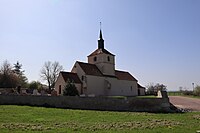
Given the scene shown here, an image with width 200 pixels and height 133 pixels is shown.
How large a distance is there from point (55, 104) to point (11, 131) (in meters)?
16.0

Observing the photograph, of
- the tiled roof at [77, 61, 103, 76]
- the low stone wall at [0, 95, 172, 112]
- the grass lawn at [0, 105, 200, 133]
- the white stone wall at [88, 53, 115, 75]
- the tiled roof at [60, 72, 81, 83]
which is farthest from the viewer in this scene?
the white stone wall at [88, 53, 115, 75]

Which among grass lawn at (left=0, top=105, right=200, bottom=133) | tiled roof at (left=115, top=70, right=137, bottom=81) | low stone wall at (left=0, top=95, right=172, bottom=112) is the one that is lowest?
grass lawn at (left=0, top=105, right=200, bottom=133)

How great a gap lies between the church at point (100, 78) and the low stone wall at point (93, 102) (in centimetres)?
1462

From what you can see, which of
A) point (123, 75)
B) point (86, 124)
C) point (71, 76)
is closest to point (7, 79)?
point (71, 76)

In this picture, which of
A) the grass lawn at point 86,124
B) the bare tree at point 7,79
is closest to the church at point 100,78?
the bare tree at point 7,79

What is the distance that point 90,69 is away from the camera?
4875cm

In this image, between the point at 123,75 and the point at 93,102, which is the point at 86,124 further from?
the point at 123,75

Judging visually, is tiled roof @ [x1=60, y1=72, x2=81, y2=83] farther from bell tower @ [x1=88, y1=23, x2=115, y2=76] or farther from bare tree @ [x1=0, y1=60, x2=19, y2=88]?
bare tree @ [x1=0, y1=60, x2=19, y2=88]

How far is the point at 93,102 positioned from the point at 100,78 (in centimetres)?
2148

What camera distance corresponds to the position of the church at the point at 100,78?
4528 cm

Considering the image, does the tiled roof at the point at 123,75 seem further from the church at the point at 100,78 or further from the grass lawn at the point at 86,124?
the grass lawn at the point at 86,124

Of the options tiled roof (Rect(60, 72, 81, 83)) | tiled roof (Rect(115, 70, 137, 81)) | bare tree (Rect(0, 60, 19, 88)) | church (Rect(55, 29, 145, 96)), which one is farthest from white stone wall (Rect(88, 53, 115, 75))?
bare tree (Rect(0, 60, 19, 88))

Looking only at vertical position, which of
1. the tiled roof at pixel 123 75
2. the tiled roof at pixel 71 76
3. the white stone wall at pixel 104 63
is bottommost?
the tiled roof at pixel 71 76

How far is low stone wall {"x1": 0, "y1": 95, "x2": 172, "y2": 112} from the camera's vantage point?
27047 mm
